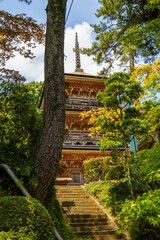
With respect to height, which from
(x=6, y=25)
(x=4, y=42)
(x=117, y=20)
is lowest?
(x=4, y=42)

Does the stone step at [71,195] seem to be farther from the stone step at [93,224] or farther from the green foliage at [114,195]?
the stone step at [93,224]

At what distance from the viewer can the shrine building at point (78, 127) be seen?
18375mm

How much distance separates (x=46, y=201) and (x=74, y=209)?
16.5 feet

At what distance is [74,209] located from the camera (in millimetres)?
9391

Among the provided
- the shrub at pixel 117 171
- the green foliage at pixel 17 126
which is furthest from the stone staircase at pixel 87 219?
the green foliage at pixel 17 126

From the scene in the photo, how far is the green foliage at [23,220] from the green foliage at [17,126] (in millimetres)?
1241

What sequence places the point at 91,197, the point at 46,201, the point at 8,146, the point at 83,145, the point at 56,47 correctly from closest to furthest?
the point at 46,201
the point at 8,146
the point at 56,47
the point at 91,197
the point at 83,145

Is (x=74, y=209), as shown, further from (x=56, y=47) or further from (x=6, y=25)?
(x=6, y=25)

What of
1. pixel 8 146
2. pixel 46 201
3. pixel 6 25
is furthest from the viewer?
pixel 6 25

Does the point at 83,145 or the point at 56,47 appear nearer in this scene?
the point at 56,47

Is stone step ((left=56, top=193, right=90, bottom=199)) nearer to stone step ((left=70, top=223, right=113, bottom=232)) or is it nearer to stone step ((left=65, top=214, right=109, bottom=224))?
stone step ((left=65, top=214, right=109, bottom=224))

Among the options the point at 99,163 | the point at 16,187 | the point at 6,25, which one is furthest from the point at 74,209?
the point at 6,25

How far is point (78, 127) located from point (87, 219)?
44.4ft

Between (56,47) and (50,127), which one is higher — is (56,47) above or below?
above
